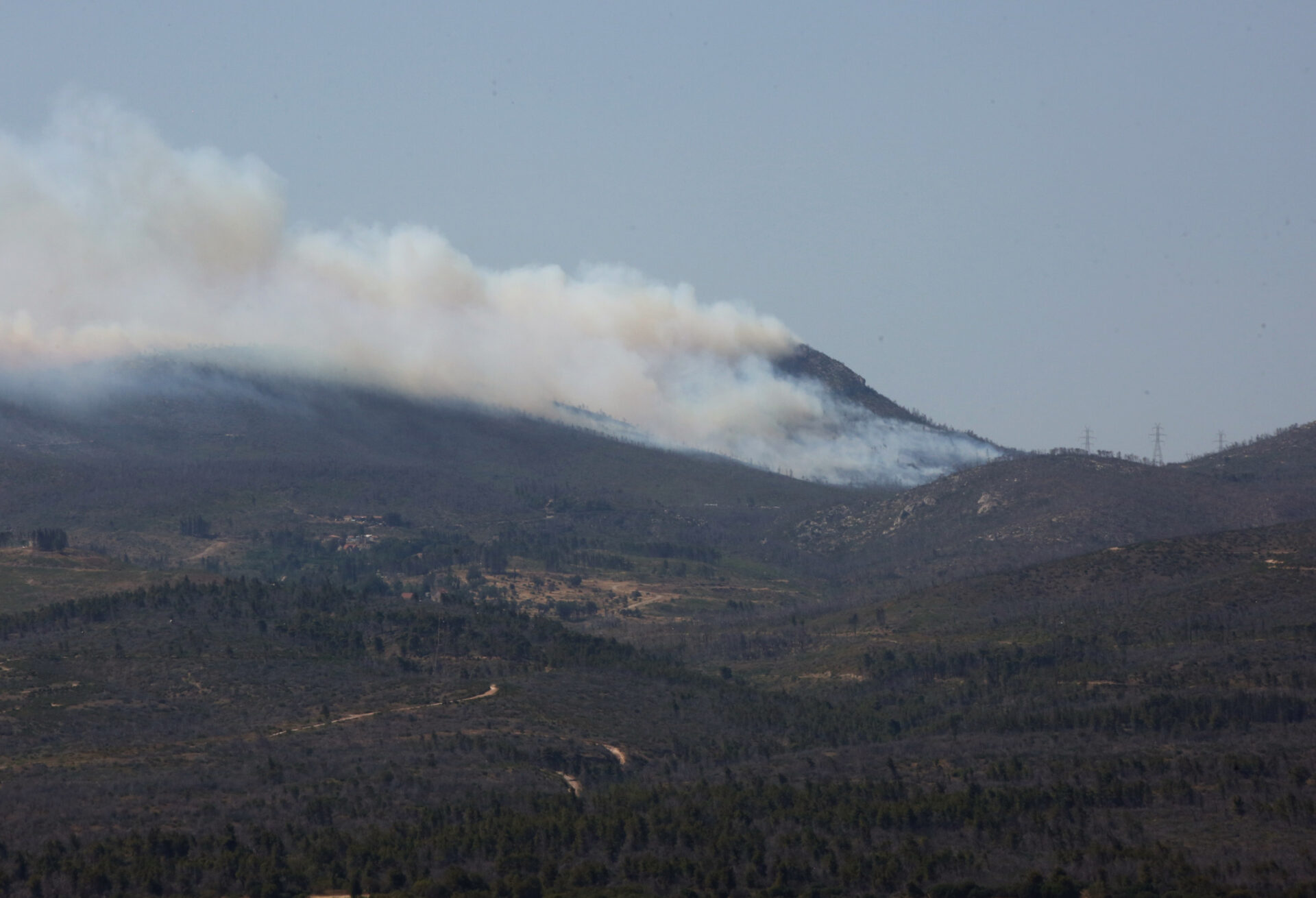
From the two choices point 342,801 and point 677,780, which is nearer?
point 342,801

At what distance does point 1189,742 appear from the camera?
510 feet

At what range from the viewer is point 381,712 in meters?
173

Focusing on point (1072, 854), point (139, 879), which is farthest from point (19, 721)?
point (1072, 854)

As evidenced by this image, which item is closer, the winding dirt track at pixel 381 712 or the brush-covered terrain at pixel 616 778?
the brush-covered terrain at pixel 616 778

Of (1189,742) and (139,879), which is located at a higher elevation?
(1189,742)

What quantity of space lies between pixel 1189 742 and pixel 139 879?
3755 inches

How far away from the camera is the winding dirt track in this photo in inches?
6417

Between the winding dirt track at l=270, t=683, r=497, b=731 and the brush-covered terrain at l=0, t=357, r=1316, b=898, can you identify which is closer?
the brush-covered terrain at l=0, t=357, r=1316, b=898

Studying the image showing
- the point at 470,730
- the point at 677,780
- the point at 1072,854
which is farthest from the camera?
the point at 470,730

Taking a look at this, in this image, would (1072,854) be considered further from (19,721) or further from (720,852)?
(19,721)

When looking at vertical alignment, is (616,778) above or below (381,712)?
below

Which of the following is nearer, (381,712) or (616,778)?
A: (616,778)

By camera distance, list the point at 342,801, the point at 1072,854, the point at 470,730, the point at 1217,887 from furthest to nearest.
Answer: the point at 470,730
the point at 342,801
the point at 1072,854
the point at 1217,887

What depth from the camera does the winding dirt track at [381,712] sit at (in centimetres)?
16300
